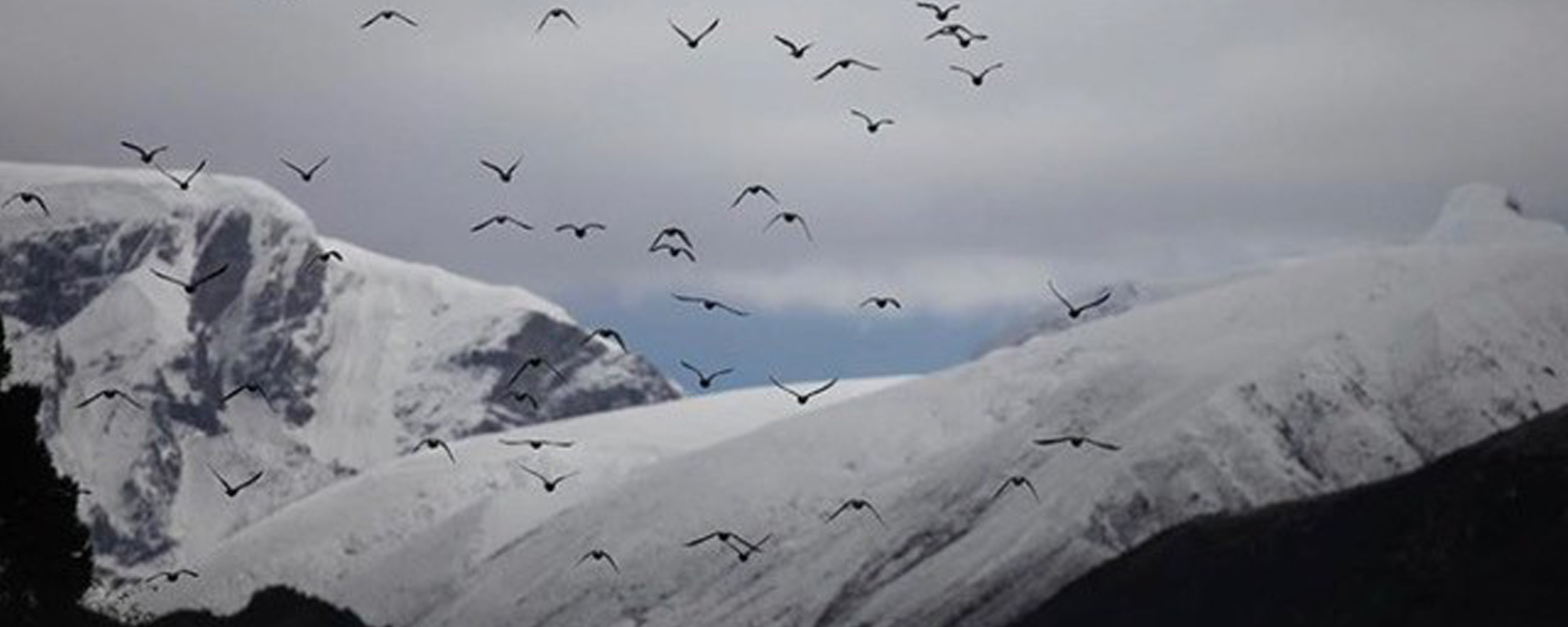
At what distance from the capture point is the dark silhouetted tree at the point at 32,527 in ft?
601

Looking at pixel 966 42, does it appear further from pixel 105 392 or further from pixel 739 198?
pixel 105 392

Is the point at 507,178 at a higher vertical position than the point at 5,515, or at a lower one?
higher

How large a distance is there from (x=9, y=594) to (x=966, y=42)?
117901mm

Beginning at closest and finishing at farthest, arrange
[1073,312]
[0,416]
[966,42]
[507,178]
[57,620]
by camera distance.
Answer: [966,42] < [507,178] < [1073,312] < [0,416] < [57,620]

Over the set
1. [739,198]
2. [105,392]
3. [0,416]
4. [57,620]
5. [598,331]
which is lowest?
[57,620]

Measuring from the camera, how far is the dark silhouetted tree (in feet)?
601

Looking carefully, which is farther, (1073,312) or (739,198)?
(1073,312)

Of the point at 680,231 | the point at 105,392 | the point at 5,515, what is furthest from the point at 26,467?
the point at 680,231

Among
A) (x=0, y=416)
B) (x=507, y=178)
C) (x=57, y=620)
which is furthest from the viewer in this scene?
(x=57, y=620)

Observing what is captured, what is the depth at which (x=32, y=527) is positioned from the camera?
7392 inches

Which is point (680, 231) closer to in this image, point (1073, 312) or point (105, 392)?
point (105, 392)

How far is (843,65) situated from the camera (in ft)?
315

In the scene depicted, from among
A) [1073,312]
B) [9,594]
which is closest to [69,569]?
[9,594]

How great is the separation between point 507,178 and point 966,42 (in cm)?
1774
